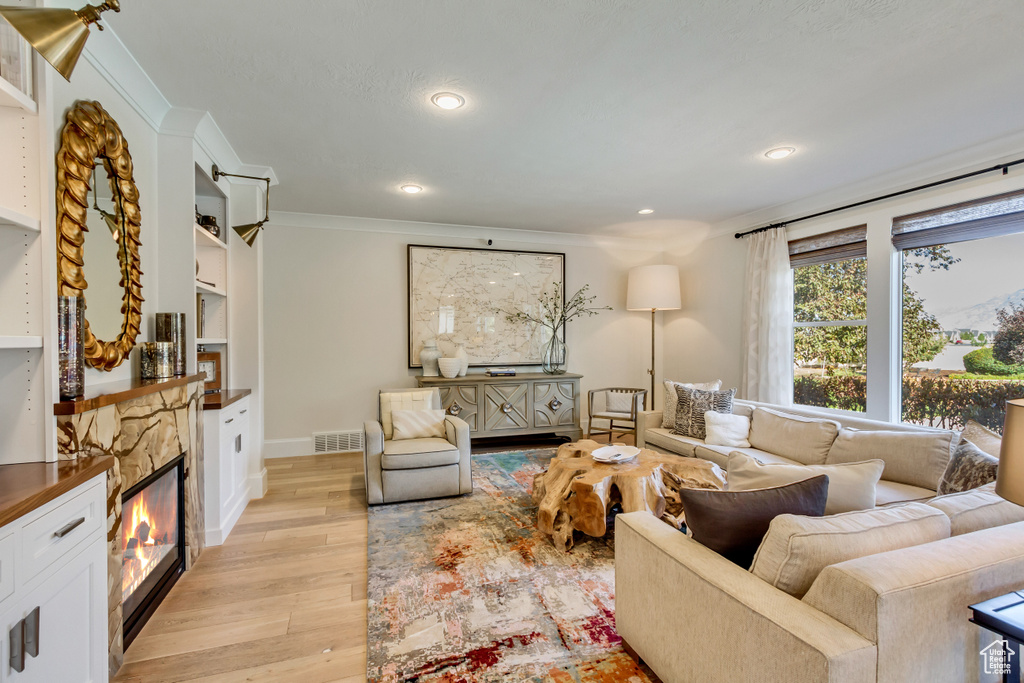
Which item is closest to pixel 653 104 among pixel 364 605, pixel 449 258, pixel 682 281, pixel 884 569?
pixel 884 569

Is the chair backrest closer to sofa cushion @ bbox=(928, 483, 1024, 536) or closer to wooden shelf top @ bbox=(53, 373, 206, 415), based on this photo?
wooden shelf top @ bbox=(53, 373, 206, 415)

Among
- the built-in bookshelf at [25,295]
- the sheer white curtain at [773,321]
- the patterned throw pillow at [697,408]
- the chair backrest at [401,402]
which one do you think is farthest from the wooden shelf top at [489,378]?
the built-in bookshelf at [25,295]

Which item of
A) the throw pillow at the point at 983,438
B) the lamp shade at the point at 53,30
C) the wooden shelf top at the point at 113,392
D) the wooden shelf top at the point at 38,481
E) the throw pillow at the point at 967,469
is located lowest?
the throw pillow at the point at 967,469

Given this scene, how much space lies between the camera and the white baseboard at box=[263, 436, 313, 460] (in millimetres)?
4859

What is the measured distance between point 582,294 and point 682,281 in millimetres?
1212

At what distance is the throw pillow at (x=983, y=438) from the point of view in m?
2.27

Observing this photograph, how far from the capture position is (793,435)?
10.9ft

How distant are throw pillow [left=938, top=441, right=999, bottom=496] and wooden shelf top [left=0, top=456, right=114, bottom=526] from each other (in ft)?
10.6

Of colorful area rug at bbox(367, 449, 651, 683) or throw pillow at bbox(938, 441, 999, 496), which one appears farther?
throw pillow at bbox(938, 441, 999, 496)

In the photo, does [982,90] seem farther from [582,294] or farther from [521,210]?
[582,294]

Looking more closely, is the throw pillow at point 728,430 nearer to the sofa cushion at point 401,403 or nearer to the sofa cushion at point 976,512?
the sofa cushion at point 976,512

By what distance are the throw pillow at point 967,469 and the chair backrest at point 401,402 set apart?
3.28 meters

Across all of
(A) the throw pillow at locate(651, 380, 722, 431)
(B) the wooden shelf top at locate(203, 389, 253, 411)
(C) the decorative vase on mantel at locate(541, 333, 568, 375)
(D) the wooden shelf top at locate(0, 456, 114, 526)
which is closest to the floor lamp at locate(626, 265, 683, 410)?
(C) the decorative vase on mantel at locate(541, 333, 568, 375)

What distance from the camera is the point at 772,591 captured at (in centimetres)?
128
